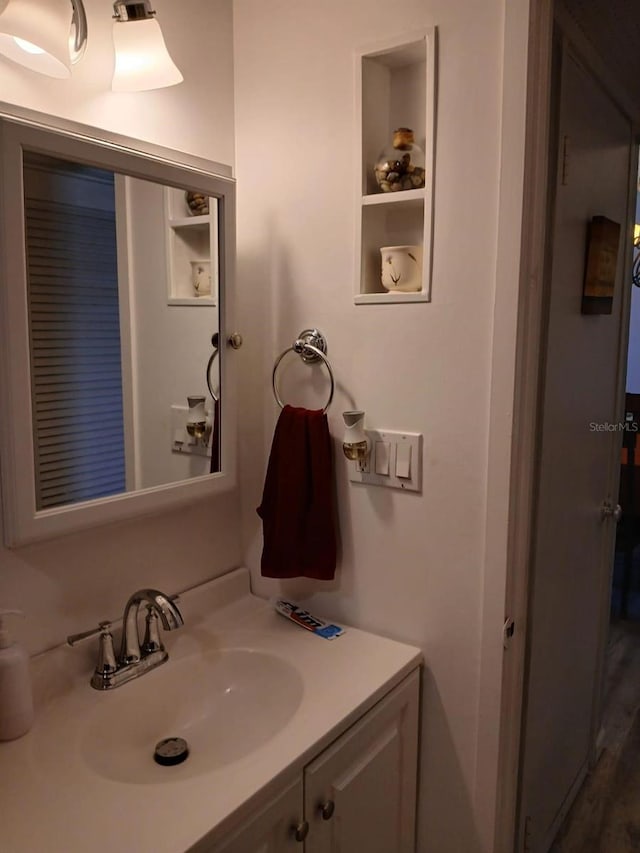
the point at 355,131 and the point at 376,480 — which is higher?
the point at 355,131

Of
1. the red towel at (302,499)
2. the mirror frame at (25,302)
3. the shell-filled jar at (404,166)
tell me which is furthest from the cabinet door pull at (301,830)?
the shell-filled jar at (404,166)

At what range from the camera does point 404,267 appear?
1.27 m

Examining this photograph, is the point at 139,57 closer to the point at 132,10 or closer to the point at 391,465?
the point at 132,10

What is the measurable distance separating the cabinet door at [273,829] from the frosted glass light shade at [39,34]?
118 cm

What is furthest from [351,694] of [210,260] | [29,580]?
[210,260]

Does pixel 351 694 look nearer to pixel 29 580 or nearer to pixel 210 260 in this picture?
pixel 29 580

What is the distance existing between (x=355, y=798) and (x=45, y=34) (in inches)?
53.5

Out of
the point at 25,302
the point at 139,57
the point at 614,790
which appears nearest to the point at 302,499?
the point at 25,302

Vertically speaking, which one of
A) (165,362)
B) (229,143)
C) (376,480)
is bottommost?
(376,480)

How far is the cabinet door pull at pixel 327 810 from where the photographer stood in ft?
3.50

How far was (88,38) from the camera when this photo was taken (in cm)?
115

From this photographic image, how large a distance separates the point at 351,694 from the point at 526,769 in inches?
25.5

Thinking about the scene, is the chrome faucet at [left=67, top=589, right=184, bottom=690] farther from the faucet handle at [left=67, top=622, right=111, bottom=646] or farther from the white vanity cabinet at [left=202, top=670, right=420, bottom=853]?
the white vanity cabinet at [left=202, top=670, right=420, bottom=853]

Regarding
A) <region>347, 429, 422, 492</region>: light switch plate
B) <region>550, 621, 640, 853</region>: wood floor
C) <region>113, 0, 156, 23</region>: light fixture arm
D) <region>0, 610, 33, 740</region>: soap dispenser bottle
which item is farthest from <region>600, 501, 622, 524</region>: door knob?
<region>113, 0, 156, 23</region>: light fixture arm
